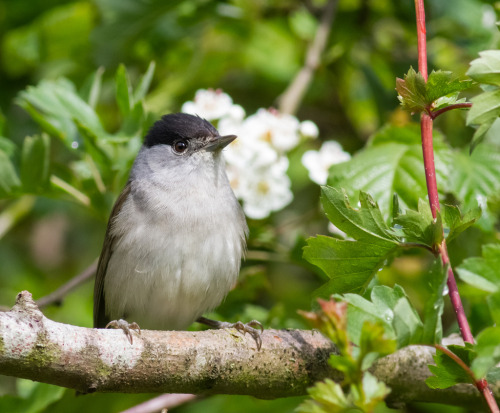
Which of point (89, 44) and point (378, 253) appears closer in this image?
point (378, 253)

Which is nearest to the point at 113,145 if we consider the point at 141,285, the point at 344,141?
the point at 141,285

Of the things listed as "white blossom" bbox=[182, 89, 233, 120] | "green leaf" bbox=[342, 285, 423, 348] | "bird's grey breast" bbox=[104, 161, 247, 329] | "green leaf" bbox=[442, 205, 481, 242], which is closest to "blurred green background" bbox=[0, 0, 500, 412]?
"bird's grey breast" bbox=[104, 161, 247, 329]

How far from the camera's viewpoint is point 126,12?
4.03 meters

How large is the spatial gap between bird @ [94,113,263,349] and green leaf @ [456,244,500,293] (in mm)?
1531

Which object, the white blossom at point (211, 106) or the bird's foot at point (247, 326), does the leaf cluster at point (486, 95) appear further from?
the white blossom at point (211, 106)

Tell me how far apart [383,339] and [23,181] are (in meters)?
2.25

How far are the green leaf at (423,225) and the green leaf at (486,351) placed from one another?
1.05 feet

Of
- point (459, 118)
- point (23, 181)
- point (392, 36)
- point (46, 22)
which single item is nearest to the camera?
point (23, 181)

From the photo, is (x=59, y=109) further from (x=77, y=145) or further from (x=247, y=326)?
(x=247, y=326)

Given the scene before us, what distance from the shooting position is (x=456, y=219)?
5.84ft

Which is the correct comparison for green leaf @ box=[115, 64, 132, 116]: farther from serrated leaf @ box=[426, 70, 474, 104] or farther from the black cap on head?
serrated leaf @ box=[426, 70, 474, 104]

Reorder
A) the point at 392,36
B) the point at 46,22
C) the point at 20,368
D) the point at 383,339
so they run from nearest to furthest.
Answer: the point at 383,339 → the point at 20,368 → the point at 46,22 → the point at 392,36

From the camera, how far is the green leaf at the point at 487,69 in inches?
62.7

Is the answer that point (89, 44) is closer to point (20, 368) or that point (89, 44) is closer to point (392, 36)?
point (392, 36)
